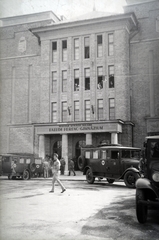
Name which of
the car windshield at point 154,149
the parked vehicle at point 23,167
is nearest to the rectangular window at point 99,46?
the parked vehicle at point 23,167

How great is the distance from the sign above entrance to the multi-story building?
0.20 feet

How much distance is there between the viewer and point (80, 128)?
19.4 meters

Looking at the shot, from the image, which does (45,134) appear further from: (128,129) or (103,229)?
(103,229)

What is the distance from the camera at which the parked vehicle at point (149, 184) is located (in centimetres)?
601

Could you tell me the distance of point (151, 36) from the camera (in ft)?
37.7

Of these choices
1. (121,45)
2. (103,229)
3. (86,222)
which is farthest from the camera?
(121,45)

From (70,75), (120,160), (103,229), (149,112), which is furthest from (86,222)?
(70,75)

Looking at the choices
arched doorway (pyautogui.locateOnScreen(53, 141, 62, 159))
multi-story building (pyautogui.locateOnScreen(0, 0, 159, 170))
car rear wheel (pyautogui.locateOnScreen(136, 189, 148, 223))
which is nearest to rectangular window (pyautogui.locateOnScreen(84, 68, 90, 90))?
multi-story building (pyautogui.locateOnScreen(0, 0, 159, 170))

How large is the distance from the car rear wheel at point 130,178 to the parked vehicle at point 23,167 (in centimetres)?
530

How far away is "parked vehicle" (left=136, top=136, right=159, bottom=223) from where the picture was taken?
6012 mm

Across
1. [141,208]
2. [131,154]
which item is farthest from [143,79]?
[141,208]

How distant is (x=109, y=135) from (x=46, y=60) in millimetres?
7619

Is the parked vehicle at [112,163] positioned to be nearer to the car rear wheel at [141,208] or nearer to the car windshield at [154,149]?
the car windshield at [154,149]

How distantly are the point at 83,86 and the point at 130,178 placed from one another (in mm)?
10634
